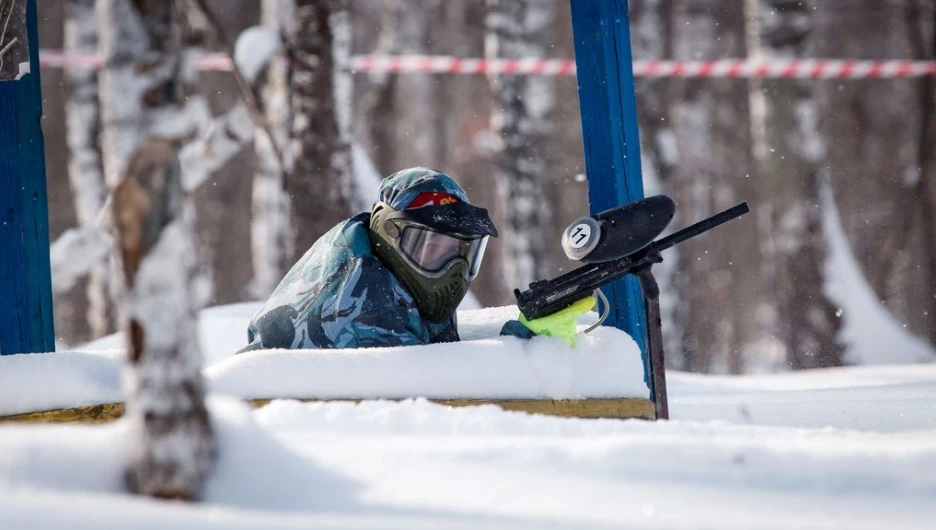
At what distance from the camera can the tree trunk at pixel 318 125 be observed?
311 inches

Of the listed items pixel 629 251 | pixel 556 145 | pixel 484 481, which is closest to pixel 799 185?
pixel 556 145

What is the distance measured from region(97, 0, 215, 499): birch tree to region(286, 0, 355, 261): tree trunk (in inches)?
228

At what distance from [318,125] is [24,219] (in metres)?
3.46

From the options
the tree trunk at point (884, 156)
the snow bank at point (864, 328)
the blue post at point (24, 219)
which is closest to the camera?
the blue post at point (24, 219)

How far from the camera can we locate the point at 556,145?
18250mm

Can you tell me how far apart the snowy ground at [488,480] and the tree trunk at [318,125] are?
5.42 m

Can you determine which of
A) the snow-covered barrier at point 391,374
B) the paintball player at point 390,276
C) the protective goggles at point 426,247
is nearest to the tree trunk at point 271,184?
the paintball player at point 390,276

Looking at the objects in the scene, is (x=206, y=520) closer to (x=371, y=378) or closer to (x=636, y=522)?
(x=636, y=522)

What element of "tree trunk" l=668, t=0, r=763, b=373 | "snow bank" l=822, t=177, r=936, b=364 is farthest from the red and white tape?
"tree trunk" l=668, t=0, r=763, b=373

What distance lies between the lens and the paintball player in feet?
13.4

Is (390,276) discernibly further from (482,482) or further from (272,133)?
(272,133)

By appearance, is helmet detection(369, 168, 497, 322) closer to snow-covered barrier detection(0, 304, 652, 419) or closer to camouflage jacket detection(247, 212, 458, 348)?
camouflage jacket detection(247, 212, 458, 348)

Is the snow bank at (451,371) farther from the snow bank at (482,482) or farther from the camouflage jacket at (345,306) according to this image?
the snow bank at (482,482)

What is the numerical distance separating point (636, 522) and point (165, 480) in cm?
79
